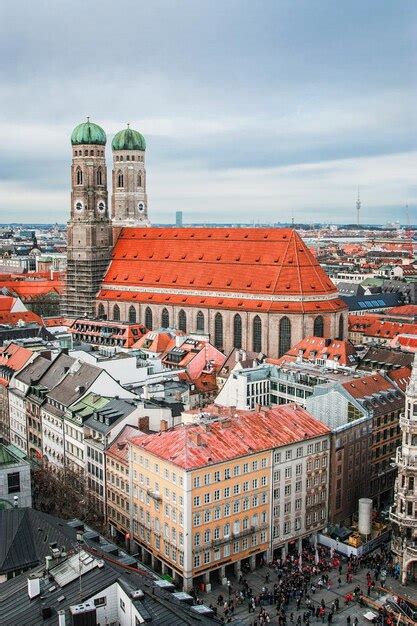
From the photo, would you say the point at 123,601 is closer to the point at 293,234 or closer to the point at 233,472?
the point at 233,472

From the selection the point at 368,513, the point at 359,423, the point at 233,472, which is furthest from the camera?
the point at 359,423

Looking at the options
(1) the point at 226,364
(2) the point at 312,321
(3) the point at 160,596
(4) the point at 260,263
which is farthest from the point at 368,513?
(4) the point at 260,263

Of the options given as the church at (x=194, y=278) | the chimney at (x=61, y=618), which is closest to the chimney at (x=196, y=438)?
the chimney at (x=61, y=618)

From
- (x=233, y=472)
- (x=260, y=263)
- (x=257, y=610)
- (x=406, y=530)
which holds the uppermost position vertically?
(x=260, y=263)

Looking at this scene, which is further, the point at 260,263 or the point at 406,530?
the point at 260,263

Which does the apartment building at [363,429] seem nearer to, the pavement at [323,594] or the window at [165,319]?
the pavement at [323,594]

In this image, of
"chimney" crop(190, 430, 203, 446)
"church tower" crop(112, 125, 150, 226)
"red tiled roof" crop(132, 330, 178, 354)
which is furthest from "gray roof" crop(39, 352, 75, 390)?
"church tower" crop(112, 125, 150, 226)

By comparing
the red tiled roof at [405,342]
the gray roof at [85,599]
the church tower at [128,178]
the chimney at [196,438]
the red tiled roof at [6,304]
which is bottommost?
the gray roof at [85,599]
